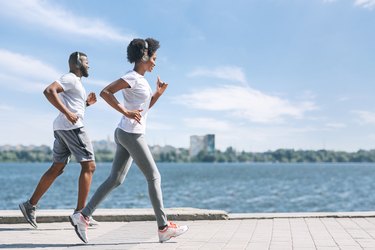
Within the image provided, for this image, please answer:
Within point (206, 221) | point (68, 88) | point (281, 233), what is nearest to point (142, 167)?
point (68, 88)

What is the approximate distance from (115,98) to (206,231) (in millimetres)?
2182

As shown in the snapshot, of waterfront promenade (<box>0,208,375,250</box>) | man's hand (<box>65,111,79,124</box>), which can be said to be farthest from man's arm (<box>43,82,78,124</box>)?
waterfront promenade (<box>0,208,375,250</box>)

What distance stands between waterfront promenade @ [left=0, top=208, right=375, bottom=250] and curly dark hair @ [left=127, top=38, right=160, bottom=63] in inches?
77.2

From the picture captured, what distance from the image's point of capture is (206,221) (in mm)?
8711

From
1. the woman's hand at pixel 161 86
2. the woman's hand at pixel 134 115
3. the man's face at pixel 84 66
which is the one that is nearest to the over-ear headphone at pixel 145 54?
the woman's hand at pixel 161 86

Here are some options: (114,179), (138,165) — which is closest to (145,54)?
(138,165)

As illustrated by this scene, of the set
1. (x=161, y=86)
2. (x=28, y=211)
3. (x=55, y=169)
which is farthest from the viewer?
(x=28, y=211)

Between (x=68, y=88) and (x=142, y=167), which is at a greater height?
(x=68, y=88)

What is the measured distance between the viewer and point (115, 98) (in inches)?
253

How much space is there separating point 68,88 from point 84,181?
105 cm

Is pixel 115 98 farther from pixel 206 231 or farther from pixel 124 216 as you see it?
pixel 124 216

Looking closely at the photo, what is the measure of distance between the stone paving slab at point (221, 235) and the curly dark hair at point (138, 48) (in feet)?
6.44

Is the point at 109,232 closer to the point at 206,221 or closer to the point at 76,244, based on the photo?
the point at 76,244

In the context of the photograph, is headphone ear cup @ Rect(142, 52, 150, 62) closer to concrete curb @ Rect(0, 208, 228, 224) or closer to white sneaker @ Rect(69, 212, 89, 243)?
white sneaker @ Rect(69, 212, 89, 243)
